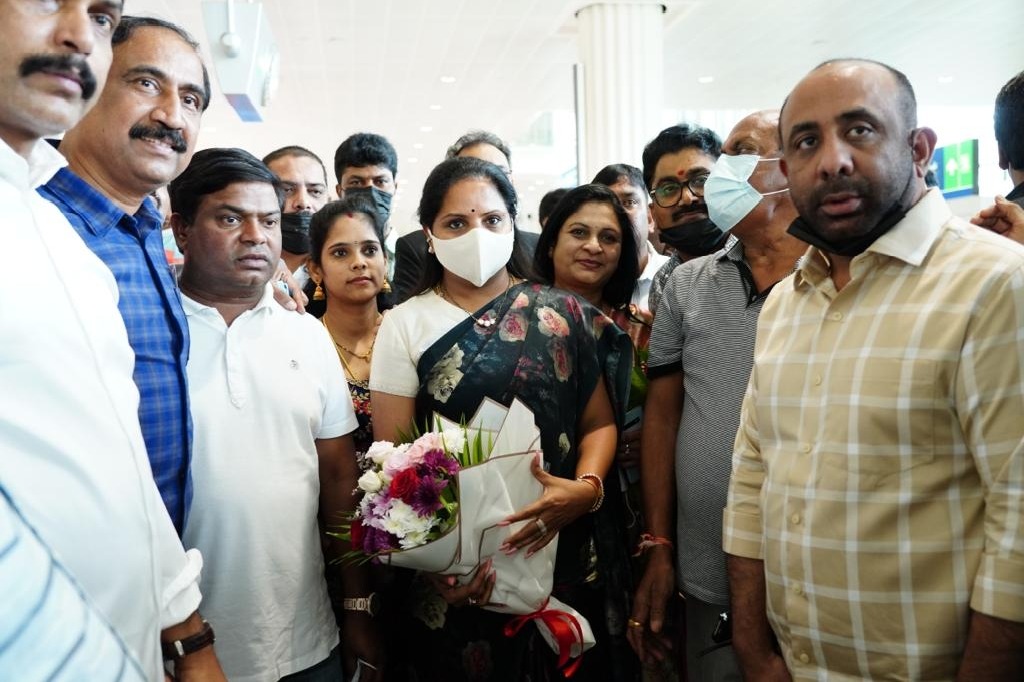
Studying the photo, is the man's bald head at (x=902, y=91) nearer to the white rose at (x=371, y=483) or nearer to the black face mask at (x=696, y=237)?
the black face mask at (x=696, y=237)

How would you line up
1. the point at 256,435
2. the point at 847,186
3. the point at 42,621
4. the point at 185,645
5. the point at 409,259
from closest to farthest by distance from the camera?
the point at 42,621 < the point at 185,645 < the point at 847,186 < the point at 256,435 < the point at 409,259

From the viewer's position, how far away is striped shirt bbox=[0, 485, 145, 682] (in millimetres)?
829

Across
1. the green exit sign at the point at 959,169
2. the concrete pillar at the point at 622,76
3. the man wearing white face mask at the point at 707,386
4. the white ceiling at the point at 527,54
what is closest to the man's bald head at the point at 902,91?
the man wearing white face mask at the point at 707,386

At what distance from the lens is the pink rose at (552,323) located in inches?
86.1

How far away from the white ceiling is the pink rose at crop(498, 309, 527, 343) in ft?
18.5

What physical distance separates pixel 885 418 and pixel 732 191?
95 centimetres

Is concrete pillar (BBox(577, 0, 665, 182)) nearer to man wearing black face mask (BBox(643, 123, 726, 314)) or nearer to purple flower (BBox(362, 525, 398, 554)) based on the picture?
man wearing black face mask (BBox(643, 123, 726, 314))

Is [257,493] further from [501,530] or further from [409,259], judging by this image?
[409,259]

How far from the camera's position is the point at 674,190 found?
2.63 metres

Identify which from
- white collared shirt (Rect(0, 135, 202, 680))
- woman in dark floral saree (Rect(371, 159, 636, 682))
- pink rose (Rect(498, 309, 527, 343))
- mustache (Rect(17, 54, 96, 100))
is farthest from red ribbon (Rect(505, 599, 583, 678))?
mustache (Rect(17, 54, 96, 100))

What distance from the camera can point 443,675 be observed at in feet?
6.89

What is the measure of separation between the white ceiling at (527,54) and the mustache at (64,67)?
6.61 m

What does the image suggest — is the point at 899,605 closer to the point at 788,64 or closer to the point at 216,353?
the point at 216,353

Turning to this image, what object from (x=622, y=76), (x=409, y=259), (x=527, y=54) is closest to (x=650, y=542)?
(x=409, y=259)
